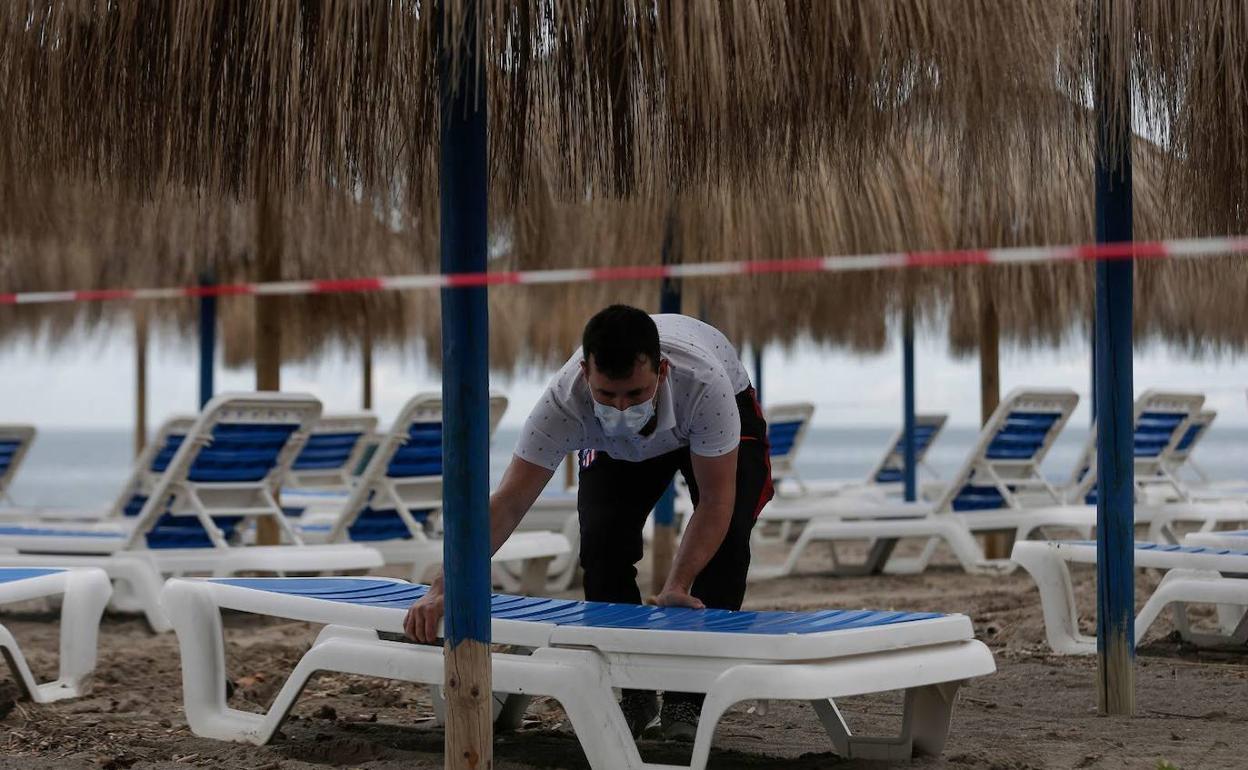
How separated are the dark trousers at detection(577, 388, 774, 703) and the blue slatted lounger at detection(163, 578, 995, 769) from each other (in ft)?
0.71

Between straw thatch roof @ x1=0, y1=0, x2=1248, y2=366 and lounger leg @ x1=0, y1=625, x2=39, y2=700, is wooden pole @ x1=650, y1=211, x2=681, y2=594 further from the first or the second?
lounger leg @ x1=0, y1=625, x2=39, y2=700

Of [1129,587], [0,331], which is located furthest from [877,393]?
[1129,587]

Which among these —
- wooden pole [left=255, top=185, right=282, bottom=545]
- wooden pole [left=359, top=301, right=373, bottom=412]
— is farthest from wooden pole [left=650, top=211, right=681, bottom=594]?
wooden pole [left=359, top=301, right=373, bottom=412]

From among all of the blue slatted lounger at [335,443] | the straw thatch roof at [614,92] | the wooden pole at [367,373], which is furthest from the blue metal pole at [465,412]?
the wooden pole at [367,373]

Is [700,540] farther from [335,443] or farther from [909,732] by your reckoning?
[335,443]

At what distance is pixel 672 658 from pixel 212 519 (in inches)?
161

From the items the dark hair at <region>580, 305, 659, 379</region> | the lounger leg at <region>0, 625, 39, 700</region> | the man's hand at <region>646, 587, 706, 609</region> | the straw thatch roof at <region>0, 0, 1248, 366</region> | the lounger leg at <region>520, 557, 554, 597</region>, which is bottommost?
the lounger leg at <region>520, 557, 554, 597</region>

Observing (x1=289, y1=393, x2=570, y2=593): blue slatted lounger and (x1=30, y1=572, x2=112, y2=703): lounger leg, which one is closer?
(x1=30, y1=572, x2=112, y2=703): lounger leg

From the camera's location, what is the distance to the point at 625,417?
10.9ft

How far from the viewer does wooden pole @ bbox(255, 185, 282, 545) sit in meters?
7.64

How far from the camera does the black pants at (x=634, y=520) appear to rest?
3656 millimetres

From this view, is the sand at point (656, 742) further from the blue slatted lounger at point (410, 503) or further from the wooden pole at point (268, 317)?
the wooden pole at point (268, 317)

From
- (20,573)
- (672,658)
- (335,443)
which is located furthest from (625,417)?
(335,443)

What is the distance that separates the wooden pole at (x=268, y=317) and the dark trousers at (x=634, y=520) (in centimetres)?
422
